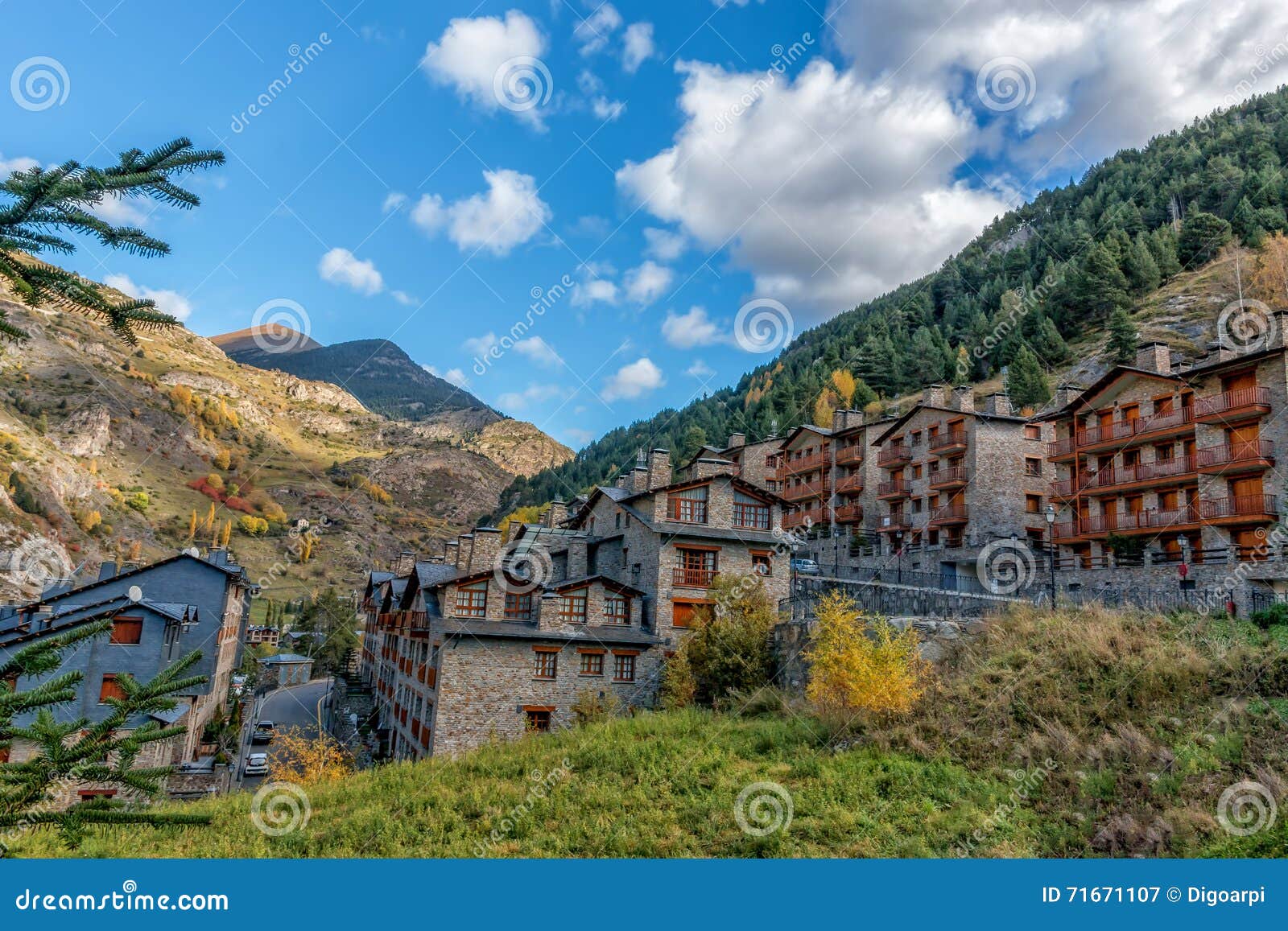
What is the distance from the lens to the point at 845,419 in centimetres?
6612

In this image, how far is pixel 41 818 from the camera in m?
3.95

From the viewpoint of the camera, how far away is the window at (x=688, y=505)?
115 feet

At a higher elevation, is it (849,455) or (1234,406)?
(849,455)

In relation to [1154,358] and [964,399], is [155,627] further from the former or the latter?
[1154,358]

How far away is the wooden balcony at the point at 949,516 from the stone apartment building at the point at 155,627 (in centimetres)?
4501

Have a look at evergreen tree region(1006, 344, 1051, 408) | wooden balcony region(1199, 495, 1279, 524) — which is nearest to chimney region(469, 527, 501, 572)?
wooden balcony region(1199, 495, 1279, 524)

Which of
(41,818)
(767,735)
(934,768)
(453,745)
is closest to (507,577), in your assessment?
(453,745)

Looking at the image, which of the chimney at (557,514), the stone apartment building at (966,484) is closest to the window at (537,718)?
the chimney at (557,514)

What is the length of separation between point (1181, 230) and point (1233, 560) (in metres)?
84.5

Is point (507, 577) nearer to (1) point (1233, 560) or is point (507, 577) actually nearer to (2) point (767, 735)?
(2) point (767, 735)

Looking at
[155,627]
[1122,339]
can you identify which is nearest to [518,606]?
[155,627]

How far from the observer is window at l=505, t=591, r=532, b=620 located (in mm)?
31969

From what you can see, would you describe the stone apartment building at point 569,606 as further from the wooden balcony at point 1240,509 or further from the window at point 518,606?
the wooden balcony at point 1240,509

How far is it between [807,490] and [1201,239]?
219 feet
